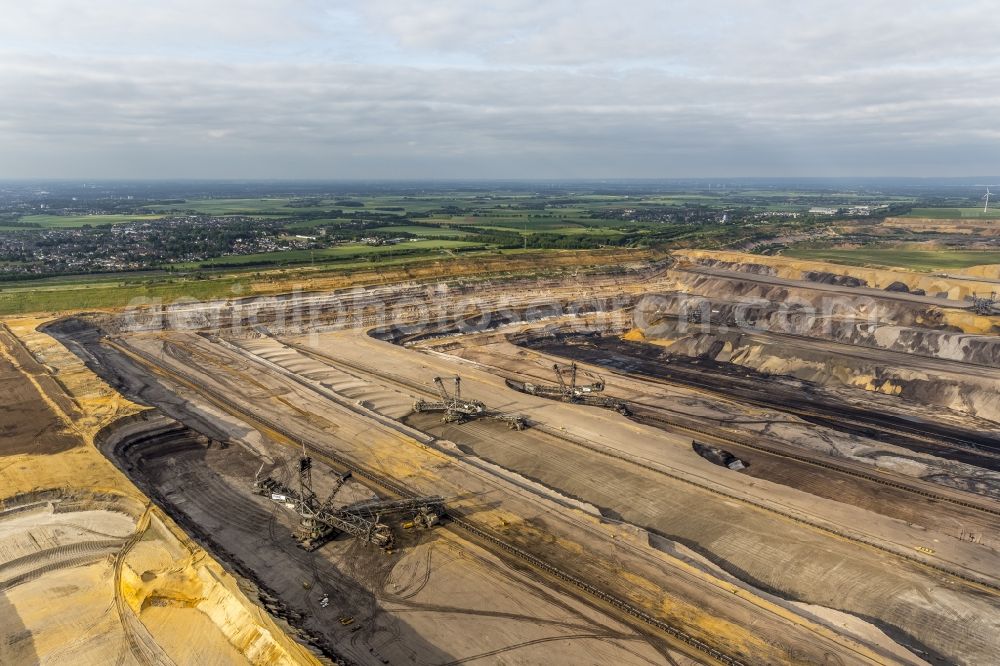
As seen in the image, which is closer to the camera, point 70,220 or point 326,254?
point 326,254

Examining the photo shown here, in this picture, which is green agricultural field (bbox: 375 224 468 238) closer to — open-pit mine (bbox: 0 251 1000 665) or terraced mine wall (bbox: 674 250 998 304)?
terraced mine wall (bbox: 674 250 998 304)

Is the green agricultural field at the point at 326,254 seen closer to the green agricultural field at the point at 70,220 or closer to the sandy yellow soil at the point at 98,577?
the sandy yellow soil at the point at 98,577

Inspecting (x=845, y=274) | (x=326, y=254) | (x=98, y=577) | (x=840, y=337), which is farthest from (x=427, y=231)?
(x=98, y=577)

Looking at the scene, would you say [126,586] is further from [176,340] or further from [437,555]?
[176,340]

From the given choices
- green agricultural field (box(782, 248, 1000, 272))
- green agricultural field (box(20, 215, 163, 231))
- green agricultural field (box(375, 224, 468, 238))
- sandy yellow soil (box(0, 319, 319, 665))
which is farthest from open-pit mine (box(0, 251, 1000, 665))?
green agricultural field (box(20, 215, 163, 231))

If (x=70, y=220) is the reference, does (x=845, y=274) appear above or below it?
below

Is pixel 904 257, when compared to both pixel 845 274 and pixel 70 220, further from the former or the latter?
pixel 70 220

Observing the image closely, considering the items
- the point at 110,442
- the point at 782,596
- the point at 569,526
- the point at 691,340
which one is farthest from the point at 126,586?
the point at 691,340
